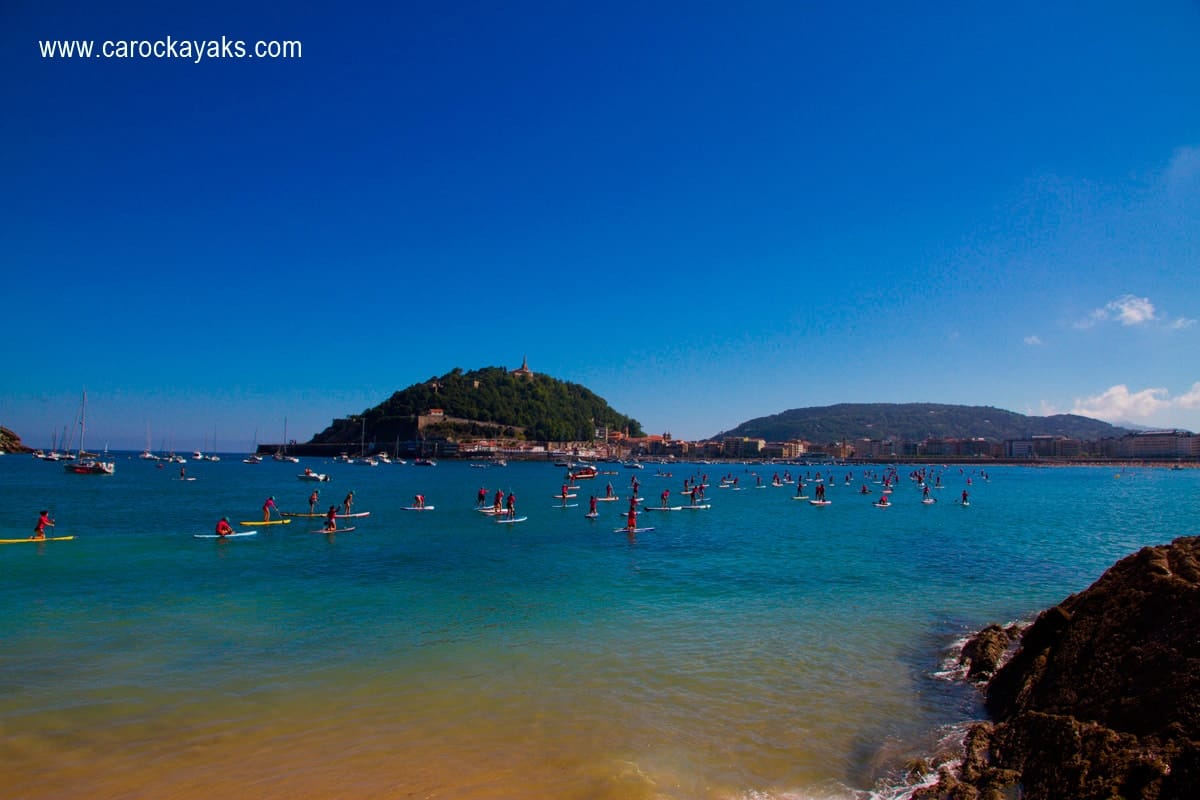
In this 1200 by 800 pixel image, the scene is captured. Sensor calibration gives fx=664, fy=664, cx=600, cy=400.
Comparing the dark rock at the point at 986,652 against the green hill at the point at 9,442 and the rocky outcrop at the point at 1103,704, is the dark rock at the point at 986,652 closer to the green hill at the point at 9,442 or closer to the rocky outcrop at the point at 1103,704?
the rocky outcrop at the point at 1103,704

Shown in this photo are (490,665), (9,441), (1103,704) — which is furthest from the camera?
(9,441)

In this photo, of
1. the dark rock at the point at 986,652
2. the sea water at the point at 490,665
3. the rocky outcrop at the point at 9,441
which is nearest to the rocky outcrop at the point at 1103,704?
the dark rock at the point at 986,652

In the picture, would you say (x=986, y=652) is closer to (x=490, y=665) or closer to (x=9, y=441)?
(x=490, y=665)

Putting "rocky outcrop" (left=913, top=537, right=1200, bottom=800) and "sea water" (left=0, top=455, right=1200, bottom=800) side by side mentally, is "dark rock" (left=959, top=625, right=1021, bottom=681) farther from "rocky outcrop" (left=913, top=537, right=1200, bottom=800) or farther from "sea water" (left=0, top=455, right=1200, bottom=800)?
"rocky outcrop" (left=913, top=537, right=1200, bottom=800)

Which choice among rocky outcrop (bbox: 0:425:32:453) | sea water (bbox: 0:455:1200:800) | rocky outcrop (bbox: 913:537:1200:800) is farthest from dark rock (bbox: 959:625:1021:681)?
rocky outcrop (bbox: 0:425:32:453)

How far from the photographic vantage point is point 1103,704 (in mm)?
7680

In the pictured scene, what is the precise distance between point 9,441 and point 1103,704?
221060 millimetres

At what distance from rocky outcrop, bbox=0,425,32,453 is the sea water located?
183811 mm

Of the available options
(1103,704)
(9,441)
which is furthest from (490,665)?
(9,441)

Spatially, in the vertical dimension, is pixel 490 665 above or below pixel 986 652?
below

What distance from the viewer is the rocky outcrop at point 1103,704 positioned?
637 cm

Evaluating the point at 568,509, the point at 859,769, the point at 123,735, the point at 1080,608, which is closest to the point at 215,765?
the point at 123,735

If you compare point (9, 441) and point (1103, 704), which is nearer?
point (1103, 704)

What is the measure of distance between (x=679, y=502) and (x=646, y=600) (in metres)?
40.7
